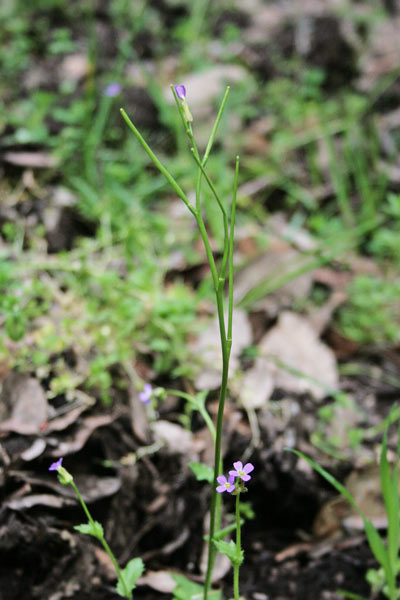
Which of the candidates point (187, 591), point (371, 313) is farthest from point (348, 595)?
point (371, 313)

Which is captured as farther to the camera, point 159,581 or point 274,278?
point 274,278

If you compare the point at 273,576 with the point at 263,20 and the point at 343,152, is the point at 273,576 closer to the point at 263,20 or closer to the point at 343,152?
the point at 343,152

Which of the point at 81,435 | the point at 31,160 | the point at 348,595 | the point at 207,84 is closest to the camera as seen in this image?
the point at 348,595

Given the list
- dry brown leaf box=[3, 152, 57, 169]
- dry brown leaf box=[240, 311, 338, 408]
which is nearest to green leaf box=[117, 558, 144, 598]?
dry brown leaf box=[240, 311, 338, 408]

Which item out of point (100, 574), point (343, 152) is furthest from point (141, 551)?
point (343, 152)

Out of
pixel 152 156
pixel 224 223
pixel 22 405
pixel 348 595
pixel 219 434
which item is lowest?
pixel 348 595

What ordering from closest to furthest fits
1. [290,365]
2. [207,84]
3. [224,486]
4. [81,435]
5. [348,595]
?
[224,486] → [348,595] → [81,435] → [290,365] → [207,84]

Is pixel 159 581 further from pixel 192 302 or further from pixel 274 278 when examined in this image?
pixel 274 278

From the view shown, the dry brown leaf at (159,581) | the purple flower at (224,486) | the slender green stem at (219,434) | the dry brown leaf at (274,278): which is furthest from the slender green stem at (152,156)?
the dry brown leaf at (274,278)

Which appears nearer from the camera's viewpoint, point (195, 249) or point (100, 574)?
point (100, 574)
